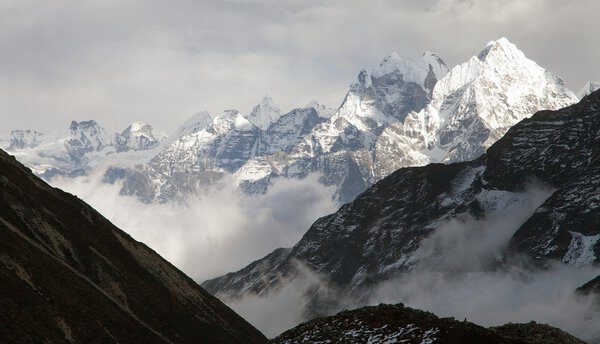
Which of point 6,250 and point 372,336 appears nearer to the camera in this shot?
point 372,336

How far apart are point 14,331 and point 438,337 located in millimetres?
96381

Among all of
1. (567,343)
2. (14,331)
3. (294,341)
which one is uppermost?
(14,331)

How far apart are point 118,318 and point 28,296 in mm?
30061

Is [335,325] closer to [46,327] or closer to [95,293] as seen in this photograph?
[46,327]

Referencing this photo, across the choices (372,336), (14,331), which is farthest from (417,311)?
(14,331)

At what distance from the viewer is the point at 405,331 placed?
276 feet

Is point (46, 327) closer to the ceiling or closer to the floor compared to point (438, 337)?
closer to the ceiling

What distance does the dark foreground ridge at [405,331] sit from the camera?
268 ft

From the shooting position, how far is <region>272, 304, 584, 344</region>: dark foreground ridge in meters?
81.8

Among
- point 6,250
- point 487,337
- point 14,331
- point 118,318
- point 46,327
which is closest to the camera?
point 487,337

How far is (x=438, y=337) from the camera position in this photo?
81.3m

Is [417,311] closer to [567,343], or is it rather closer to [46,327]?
[567,343]

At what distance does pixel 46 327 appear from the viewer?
161750mm

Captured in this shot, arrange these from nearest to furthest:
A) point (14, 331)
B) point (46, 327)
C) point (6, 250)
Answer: point (14, 331) < point (46, 327) < point (6, 250)
